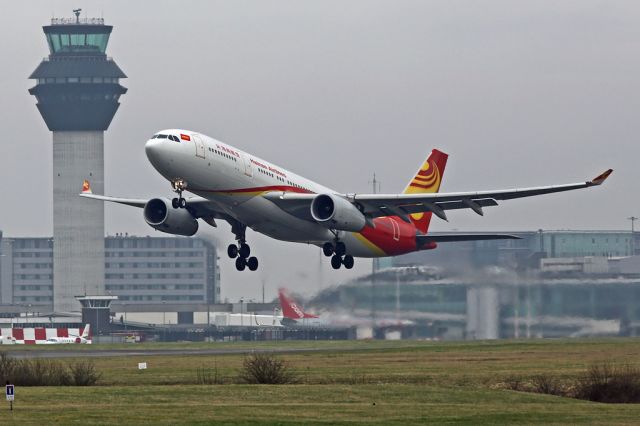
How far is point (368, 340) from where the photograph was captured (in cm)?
10425

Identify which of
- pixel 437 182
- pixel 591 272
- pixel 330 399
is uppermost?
pixel 437 182

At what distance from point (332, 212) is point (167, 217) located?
867cm

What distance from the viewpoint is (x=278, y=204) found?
2719 inches

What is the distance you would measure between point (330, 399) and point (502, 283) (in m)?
37.4

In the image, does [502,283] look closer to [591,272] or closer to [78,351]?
[591,272]

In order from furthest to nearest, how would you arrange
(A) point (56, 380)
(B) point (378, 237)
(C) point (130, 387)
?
(B) point (378, 237), (A) point (56, 380), (C) point (130, 387)

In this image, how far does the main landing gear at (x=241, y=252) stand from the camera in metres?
75.7

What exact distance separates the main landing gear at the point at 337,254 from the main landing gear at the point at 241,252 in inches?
168

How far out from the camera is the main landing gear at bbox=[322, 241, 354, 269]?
243 ft

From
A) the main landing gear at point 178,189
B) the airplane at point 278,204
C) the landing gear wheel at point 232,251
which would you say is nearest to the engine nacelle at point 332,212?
the airplane at point 278,204

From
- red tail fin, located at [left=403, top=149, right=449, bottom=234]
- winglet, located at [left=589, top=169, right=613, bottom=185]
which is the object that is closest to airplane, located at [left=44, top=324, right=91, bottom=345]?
red tail fin, located at [left=403, top=149, right=449, bottom=234]

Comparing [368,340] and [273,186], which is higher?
[273,186]

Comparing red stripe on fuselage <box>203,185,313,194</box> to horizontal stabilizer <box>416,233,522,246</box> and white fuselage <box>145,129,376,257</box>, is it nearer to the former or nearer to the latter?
white fuselage <box>145,129,376,257</box>

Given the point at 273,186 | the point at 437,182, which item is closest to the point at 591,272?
the point at 437,182
